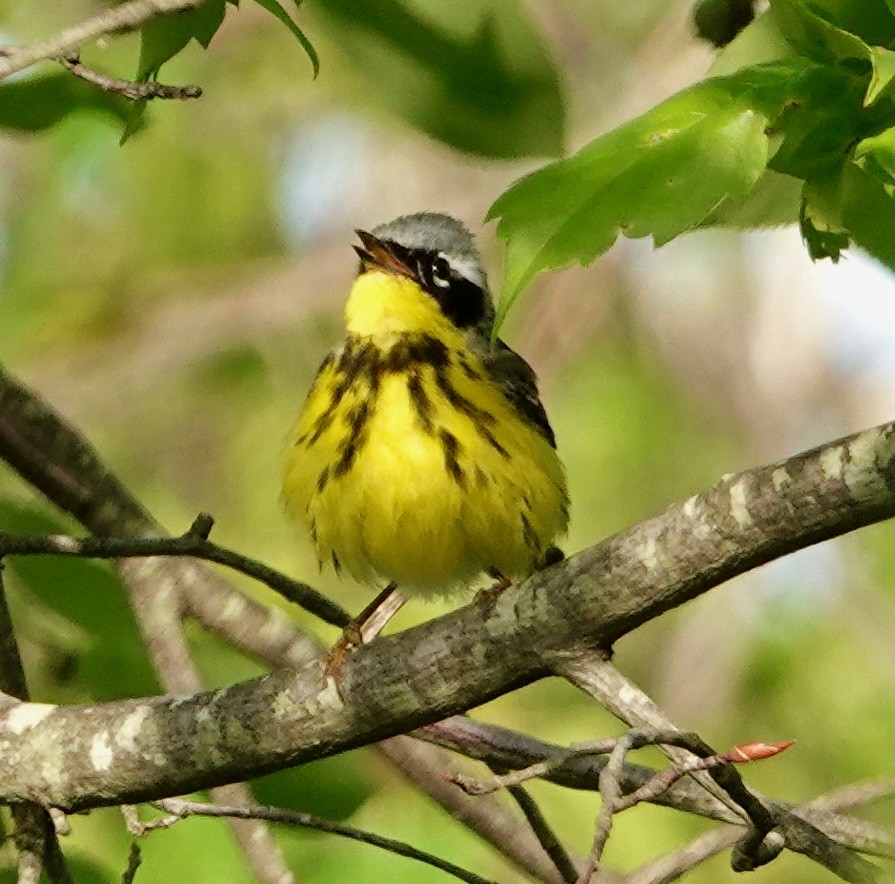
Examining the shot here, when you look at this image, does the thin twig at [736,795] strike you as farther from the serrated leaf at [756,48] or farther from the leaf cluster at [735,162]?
the serrated leaf at [756,48]

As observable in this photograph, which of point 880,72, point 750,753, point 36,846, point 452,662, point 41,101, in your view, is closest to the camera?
point 880,72

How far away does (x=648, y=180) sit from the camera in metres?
1.94

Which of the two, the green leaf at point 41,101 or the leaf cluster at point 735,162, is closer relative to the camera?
the leaf cluster at point 735,162

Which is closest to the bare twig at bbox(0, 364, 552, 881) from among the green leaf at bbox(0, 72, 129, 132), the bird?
the bird

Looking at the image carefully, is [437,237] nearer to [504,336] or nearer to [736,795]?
[736,795]

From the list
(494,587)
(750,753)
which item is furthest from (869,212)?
(494,587)

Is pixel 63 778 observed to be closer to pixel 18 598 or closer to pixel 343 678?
pixel 343 678

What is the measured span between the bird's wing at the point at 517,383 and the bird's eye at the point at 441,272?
0.71 feet

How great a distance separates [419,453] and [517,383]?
0.53 meters

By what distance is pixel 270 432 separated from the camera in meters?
7.08

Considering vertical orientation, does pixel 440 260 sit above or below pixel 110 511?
above

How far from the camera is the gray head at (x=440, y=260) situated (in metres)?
3.75

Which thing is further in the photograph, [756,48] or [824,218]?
[756,48]

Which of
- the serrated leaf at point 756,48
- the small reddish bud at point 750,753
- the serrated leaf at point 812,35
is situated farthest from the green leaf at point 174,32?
the small reddish bud at point 750,753
